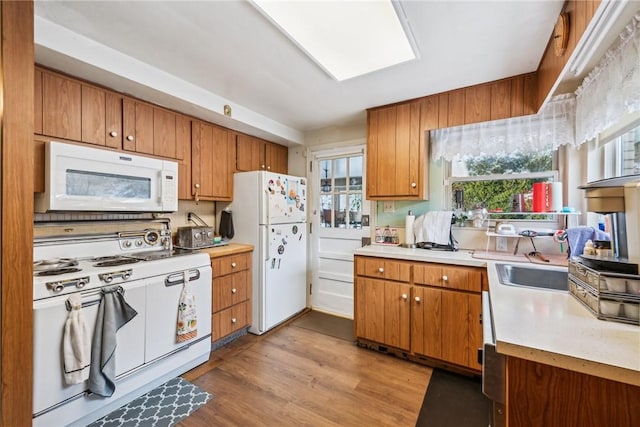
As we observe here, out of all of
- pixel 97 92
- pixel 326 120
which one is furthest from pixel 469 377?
pixel 97 92

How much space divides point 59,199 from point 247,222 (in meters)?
1.43

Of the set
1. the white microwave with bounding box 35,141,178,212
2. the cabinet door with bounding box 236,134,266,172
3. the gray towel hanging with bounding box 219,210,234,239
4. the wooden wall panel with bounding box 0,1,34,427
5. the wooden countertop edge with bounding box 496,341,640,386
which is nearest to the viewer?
the wooden countertop edge with bounding box 496,341,640,386

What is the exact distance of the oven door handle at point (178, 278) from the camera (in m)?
1.93

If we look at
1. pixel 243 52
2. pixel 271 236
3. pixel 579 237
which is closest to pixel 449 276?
pixel 579 237

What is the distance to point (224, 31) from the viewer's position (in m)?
1.54

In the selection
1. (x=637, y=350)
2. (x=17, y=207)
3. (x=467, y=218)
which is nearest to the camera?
(x=637, y=350)

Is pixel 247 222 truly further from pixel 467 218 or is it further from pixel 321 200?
pixel 467 218

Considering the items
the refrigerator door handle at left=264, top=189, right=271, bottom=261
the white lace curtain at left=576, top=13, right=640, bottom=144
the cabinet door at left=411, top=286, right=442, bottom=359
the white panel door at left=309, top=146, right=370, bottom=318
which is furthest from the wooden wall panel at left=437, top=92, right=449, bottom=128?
the refrigerator door handle at left=264, top=189, right=271, bottom=261

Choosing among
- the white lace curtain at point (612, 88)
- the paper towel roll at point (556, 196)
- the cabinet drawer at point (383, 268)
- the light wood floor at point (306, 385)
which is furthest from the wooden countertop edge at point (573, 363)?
the paper towel roll at point (556, 196)

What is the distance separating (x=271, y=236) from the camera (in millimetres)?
2752

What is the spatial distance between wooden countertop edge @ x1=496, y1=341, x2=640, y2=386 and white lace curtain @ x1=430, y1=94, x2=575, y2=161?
2026 millimetres

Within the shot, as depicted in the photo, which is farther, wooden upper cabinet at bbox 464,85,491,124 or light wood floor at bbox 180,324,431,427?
wooden upper cabinet at bbox 464,85,491,124

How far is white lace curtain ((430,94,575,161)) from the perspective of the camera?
2045mm

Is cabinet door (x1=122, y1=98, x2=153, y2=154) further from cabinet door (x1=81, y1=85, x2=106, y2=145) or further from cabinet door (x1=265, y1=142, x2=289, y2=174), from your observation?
cabinet door (x1=265, y1=142, x2=289, y2=174)
